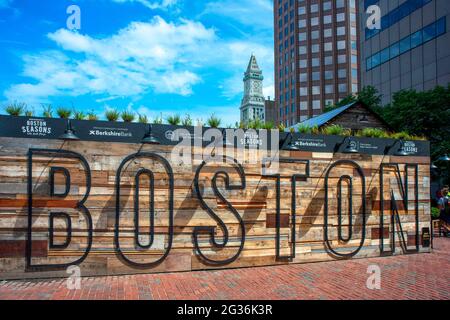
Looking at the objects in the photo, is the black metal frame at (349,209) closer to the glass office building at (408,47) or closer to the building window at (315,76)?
the glass office building at (408,47)

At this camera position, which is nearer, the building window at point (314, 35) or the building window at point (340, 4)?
the building window at point (340, 4)

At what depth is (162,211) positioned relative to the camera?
8.30 m

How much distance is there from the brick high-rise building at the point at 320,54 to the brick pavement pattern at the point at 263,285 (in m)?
66.8

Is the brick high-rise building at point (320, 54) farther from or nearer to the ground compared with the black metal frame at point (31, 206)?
farther from the ground

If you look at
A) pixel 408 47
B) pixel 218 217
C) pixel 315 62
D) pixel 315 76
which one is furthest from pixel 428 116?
pixel 315 62

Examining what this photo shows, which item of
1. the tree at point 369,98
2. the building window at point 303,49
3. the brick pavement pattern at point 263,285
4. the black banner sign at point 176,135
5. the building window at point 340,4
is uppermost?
the building window at point 340,4

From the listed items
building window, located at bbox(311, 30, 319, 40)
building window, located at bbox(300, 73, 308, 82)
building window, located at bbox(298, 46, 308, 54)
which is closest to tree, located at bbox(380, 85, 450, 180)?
building window, located at bbox(300, 73, 308, 82)

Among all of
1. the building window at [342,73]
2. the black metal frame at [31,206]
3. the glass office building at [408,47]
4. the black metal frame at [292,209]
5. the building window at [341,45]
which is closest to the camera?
the black metal frame at [31,206]

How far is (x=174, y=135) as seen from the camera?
27.8ft

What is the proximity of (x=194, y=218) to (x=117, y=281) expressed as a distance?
2.24 metres

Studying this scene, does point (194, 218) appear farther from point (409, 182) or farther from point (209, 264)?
point (409, 182)

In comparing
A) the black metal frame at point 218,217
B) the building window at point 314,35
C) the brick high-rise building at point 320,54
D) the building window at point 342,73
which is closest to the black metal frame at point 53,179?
the black metal frame at point 218,217

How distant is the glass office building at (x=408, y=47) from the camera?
96.4 feet
